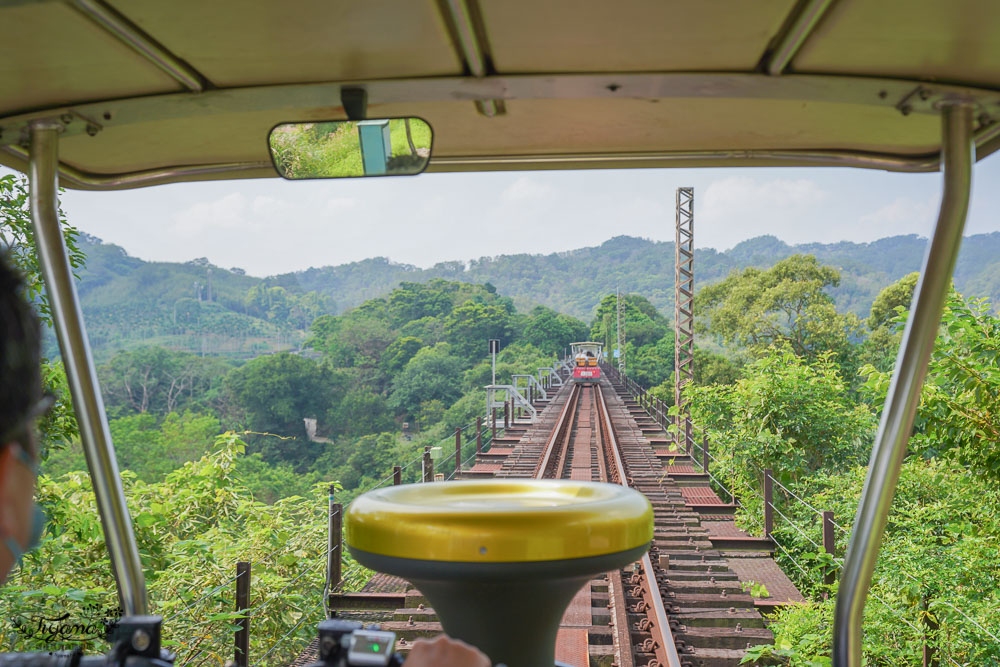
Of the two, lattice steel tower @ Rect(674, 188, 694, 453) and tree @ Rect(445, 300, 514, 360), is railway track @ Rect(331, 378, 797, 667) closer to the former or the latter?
lattice steel tower @ Rect(674, 188, 694, 453)

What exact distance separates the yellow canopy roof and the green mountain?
30713mm

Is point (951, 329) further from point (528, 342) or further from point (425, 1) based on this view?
point (528, 342)

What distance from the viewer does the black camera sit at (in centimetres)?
97

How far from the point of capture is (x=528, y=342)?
73125 millimetres

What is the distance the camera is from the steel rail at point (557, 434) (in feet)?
33.8

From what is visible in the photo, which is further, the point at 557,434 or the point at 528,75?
the point at 557,434

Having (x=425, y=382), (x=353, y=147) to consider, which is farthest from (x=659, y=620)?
(x=425, y=382)

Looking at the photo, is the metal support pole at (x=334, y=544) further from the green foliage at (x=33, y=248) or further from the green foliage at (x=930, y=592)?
the green foliage at (x=930, y=592)

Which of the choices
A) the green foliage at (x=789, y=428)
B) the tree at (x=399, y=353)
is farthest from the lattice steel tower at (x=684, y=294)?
the tree at (x=399, y=353)

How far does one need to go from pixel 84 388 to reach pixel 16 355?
114cm

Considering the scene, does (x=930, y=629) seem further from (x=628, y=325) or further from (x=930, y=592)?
(x=628, y=325)

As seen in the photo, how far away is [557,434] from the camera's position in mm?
14562

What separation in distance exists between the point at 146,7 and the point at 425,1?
1.60 feet

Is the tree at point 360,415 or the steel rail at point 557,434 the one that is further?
the tree at point 360,415
